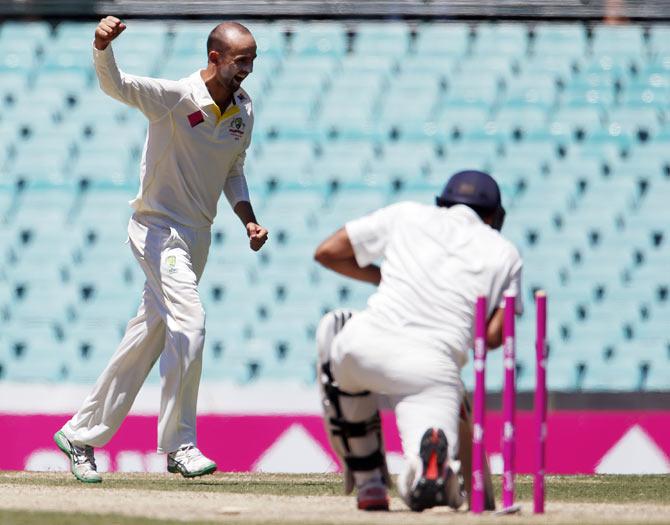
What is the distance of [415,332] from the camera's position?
16.0 feet

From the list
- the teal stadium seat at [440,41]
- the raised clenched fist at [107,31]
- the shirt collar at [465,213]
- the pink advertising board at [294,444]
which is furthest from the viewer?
the teal stadium seat at [440,41]

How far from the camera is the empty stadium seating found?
500 inches

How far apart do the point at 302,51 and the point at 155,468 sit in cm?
591

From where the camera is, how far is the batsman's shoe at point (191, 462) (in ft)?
21.0

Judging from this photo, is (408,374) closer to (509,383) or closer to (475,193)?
(509,383)

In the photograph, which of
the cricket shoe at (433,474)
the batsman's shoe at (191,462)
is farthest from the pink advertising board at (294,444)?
the cricket shoe at (433,474)

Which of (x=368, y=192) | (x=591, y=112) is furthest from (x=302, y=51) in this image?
(x=591, y=112)

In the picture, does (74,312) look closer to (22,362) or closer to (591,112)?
(22,362)

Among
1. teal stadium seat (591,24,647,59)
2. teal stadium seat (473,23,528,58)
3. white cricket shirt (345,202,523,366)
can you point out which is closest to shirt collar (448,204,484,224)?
white cricket shirt (345,202,523,366)

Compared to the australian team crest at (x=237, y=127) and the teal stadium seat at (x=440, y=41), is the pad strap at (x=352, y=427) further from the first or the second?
the teal stadium seat at (x=440, y=41)

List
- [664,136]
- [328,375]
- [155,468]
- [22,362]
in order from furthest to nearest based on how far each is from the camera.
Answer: [664,136]
[22,362]
[155,468]
[328,375]

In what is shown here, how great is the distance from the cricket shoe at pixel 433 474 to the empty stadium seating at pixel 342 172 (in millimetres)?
7587

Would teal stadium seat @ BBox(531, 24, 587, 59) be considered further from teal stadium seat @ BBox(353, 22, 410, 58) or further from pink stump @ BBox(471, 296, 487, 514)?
pink stump @ BBox(471, 296, 487, 514)

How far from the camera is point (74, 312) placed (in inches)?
513
